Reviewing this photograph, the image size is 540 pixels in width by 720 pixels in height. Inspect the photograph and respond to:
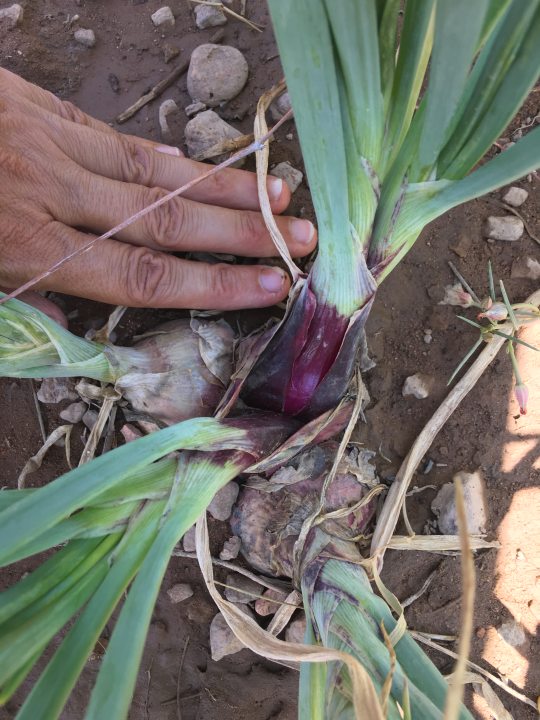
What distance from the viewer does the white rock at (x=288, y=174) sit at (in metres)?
1.04

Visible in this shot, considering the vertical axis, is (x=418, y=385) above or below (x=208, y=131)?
below

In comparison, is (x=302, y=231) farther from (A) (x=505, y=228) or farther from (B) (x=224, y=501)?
(B) (x=224, y=501)

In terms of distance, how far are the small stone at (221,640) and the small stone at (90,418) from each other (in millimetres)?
471

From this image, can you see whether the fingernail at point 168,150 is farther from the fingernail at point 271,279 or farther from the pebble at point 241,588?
the pebble at point 241,588

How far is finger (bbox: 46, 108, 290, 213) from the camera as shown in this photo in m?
1.00

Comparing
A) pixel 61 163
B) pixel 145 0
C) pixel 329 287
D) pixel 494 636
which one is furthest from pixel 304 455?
pixel 145 0

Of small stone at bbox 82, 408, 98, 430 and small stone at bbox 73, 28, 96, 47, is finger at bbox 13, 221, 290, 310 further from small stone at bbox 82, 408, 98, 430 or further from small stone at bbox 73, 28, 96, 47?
small stone at bbox 73, 28, 96, 47

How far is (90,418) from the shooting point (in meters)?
1.09

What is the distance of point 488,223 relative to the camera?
3.46 feet

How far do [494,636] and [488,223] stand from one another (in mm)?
809

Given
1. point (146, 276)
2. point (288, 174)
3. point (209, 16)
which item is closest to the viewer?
point (146, 276)

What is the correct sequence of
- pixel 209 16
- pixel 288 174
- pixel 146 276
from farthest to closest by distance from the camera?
pixel 209 16
pixel 288 174
pixel 146 276

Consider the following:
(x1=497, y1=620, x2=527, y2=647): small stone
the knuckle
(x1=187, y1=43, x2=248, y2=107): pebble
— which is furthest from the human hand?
(x1=497, y1=620, x2=527, y2=647): small stone

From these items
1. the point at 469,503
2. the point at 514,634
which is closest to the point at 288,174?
the point at 469,503
